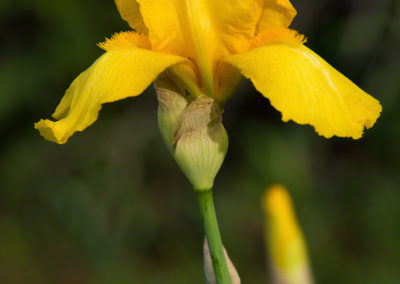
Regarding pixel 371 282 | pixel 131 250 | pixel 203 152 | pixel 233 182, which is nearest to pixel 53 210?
pixel 131 250

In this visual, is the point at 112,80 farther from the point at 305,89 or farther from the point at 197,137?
the point at 305,89

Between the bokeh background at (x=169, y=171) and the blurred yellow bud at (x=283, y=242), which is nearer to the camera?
the blurred yellow bud at (x=283, y=242)

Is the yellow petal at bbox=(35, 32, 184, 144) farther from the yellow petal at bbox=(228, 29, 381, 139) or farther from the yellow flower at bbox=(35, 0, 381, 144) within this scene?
the yellow petal at bbox=(228, 29, 381, 139)

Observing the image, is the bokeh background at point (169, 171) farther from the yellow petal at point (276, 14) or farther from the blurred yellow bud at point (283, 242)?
the yellow petal at point (276, 14)

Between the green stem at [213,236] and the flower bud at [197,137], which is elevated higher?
the flower bud at [197,137]

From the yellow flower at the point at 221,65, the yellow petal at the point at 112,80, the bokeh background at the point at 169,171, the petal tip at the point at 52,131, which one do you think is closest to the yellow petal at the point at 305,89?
the yellow flower at the point at 221,65

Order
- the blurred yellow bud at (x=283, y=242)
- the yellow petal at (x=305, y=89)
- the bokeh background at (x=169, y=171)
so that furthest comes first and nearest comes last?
the bokeh background at (x=169, y=171)
the blurred yellow bud at (x=283, y=242)
the yellow petal at (x=305, y=89)

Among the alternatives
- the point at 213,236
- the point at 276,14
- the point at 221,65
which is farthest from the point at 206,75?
the point at 213,236
